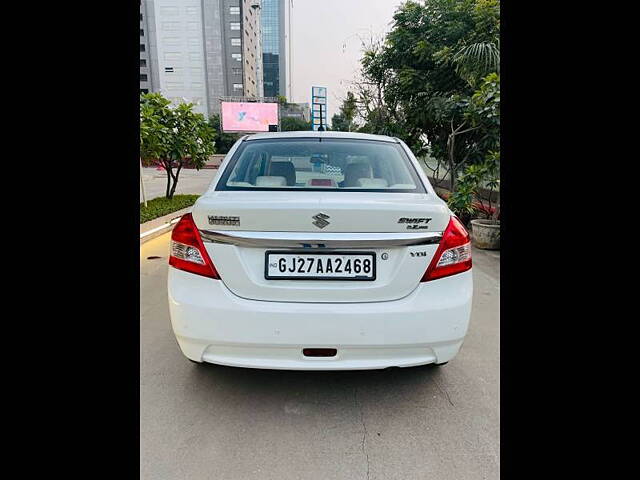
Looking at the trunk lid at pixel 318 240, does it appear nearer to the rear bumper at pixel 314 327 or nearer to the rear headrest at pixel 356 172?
the rear bumper at pixel 314 327

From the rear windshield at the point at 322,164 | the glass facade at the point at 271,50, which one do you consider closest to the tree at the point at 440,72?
the rear windshield at the point at 322,164

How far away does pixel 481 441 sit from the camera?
1818 millimetres

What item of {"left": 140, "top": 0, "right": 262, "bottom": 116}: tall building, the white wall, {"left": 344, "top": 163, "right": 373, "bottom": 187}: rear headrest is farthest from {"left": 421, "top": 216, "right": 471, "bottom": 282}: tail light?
the white wall

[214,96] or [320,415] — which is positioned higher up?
[214,96]

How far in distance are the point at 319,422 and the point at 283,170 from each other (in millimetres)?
1534

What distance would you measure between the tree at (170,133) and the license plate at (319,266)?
22.3 ft

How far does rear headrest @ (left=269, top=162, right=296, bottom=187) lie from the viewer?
8.19 ft

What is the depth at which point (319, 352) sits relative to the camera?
175 centimetres

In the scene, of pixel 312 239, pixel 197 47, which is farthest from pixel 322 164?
pixel 197 47

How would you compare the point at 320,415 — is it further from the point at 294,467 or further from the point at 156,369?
the point at 156,369
